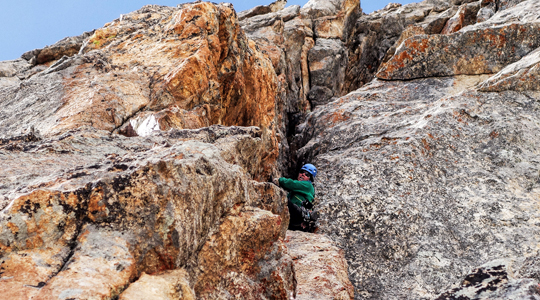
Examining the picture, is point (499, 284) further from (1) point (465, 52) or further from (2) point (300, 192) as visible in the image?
(1) point (465, 52)

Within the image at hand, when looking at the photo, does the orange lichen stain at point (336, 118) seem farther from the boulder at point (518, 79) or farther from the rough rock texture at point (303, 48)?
the boulder at point (518, 79)

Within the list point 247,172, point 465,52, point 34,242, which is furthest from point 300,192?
point 465,52

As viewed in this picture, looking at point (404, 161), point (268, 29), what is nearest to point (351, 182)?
point (404, 161)

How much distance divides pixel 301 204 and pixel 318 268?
3.18 m

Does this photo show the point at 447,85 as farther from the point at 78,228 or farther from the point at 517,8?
the point at 78,228

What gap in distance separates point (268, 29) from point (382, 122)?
18.5 meters

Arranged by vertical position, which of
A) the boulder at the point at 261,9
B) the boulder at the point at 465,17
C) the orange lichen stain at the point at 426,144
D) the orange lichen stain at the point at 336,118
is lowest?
the orange lichen stain at the point at 426,144

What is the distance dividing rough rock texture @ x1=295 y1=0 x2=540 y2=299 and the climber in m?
0.40

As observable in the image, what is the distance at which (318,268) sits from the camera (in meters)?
9.09

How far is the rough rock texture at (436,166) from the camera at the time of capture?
9.80 m

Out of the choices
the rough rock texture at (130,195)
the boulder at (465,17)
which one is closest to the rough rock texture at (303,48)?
the boulder at (465,17)

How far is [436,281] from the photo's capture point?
30.4 feet

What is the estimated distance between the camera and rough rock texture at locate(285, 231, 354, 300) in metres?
8.17

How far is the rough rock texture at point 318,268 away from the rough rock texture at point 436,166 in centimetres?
49
